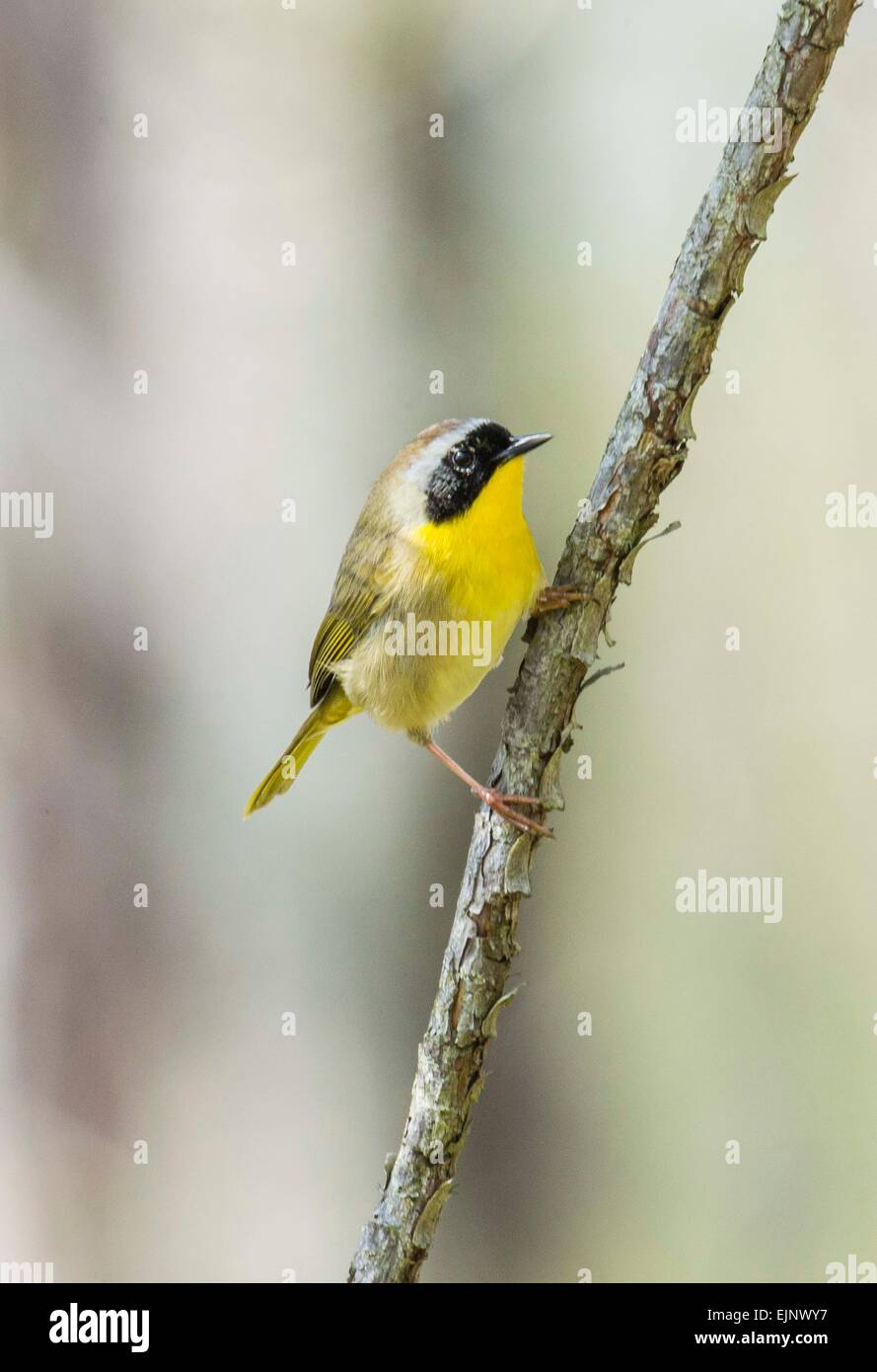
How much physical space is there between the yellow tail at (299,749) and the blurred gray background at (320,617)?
0.93m

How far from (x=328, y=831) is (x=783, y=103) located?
377cm

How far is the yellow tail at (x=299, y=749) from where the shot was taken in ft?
12.4

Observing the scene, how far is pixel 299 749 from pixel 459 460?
1.31 metres

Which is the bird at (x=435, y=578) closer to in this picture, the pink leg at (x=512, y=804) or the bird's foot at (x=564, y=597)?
the bird's foot at (x=564, y=597)

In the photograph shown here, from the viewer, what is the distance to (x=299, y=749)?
3.93m

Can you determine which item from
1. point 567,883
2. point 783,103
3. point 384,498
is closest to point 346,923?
point 567,883

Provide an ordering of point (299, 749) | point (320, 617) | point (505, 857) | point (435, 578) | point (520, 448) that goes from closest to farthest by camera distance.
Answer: point (505, 857) → point (520, 448) → point (435, 578) → point (299, 749) → point (320, 617)

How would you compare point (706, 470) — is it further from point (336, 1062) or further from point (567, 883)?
point (336, 1062)

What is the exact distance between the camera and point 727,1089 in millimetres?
5465

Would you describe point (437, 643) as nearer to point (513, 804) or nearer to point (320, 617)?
point (513, 804)

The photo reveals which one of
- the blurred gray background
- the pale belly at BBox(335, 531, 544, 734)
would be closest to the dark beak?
the pale belly at BBox(335, 531, 544, 734)

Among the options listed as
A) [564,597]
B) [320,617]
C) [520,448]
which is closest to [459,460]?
[520,448]

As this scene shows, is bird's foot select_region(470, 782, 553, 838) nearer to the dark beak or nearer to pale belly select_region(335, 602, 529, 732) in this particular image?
pale belly select_region(335, 602, 529, 732)

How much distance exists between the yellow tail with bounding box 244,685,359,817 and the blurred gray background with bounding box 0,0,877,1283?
934 mm
